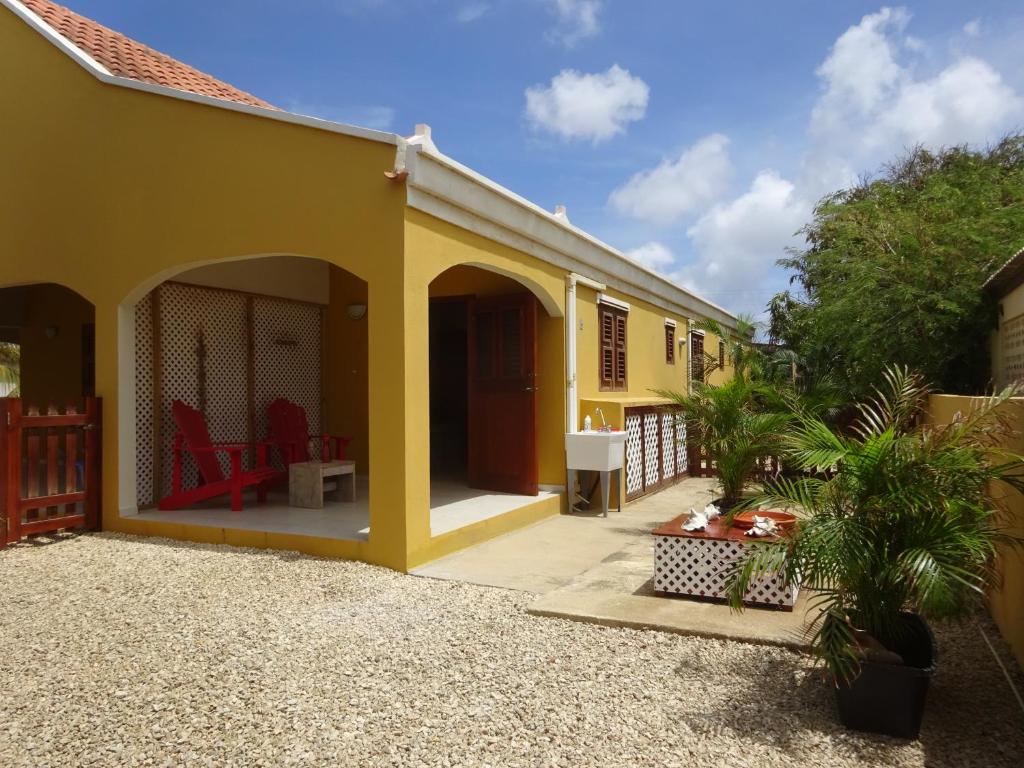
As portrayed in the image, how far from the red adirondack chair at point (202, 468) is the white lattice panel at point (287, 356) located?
1438mm

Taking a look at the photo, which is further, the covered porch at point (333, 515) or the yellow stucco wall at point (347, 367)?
the yellow stucco wall at point (347, 367)

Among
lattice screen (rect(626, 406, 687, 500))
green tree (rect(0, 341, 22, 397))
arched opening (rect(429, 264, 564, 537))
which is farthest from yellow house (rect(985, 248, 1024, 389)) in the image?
green tree (rect(0, 341, 22, 397))

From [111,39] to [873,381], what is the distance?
1052 cm

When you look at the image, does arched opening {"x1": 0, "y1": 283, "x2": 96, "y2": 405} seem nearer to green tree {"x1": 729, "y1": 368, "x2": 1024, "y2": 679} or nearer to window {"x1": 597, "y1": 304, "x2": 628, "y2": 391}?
window {"x1": 597, "y1": 304, "x2": 628, "y2": 391}

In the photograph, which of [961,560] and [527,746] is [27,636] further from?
[961,560]

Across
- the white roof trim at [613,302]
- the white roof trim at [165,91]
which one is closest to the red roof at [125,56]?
the white roof trim at [165,91]

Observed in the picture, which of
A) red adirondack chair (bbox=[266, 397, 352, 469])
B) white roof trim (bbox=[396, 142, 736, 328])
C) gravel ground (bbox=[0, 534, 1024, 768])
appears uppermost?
white roof trim (bbox=[396, 142, 736, 328])

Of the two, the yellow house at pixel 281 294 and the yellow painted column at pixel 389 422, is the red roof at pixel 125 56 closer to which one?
the yellow house at pixel 281 294

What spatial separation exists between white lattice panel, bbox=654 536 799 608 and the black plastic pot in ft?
5.16

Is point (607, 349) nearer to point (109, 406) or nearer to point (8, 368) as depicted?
point (109, 406)

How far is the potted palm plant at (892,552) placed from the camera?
2877 millimetres

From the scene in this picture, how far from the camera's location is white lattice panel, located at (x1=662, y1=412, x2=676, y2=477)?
1087cm

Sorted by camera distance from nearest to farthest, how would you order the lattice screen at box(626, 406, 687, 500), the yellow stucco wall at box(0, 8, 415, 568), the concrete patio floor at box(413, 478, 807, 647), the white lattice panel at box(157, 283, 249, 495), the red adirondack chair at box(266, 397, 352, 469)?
the concrete patio floor at box(413, 478, 807, 647) → the yellow stucco wall at box(0, 8, 415, 568) → the white lattice panel at box(157, 283, 249, 495) → the red adirondack chair at box(266, 397, 352, 469) → the lattice screen at box(626, 406, 687, 500)

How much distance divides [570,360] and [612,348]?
1.78m
